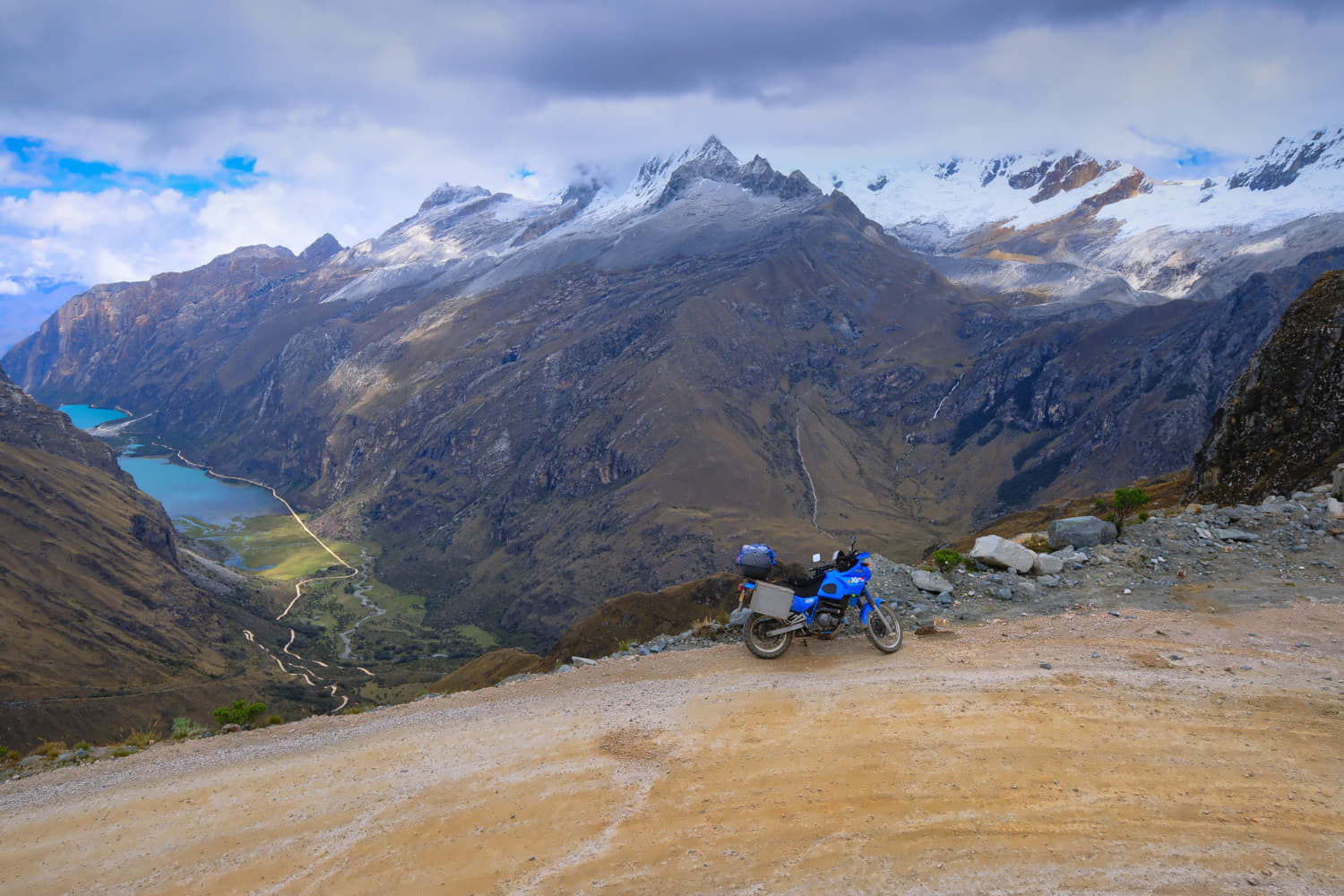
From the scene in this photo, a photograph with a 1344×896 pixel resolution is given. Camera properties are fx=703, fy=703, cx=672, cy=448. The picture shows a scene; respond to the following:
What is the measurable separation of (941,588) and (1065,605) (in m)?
2.47

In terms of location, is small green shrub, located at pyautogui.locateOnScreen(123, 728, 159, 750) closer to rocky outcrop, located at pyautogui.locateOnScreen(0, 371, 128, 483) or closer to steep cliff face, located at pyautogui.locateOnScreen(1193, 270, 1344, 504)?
steep cliff face, located at pyautogui.locateOnScreen(1193, 270, 1344, 504)

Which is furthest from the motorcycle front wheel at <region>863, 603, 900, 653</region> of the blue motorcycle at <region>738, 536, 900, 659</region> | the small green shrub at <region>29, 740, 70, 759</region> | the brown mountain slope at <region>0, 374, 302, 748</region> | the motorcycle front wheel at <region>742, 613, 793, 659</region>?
the brown mountain slope at <region>0, 374, 302, 748</region>

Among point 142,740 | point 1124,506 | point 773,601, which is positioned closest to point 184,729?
point 142,740

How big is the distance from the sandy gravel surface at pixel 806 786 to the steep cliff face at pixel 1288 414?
1130cm

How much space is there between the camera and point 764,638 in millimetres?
13977

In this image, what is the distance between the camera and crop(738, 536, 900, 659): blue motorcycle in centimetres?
1338

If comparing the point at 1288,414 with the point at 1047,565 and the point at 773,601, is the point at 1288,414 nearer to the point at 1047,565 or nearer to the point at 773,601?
the point at 1047,565

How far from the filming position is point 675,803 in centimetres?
900

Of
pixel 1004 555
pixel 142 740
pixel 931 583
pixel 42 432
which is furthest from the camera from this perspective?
pixel 42 432

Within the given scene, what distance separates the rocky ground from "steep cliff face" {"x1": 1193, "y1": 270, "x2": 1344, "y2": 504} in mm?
9609

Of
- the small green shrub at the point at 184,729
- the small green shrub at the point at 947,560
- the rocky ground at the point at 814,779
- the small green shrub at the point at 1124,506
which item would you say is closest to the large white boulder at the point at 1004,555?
the small green shrub at the point at 947,560

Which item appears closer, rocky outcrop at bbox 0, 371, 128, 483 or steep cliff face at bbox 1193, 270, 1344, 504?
steep cliff face at bbox 1193, 270, 1344, 504

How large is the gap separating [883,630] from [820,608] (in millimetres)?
1236

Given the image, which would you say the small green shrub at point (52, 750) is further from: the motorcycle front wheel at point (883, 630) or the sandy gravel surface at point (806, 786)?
the motorcycle front wheel at point (883, 630)
